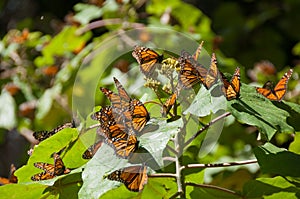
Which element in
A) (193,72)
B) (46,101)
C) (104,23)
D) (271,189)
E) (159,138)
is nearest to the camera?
(159,138)

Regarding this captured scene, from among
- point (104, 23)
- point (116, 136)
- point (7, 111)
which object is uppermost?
point (116, 136)

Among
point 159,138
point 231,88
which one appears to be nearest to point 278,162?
point 231,88

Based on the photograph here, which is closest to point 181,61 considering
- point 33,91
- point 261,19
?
point 33,91

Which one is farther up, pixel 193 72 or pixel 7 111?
pixel 193 72

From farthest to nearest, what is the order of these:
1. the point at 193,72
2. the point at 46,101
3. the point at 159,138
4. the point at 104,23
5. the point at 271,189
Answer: the point at 104,23 → the point at 46,101 → the point at 271,189 → the point at 193,72 → the point at 159,138

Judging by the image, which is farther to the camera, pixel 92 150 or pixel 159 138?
pixel 92 150

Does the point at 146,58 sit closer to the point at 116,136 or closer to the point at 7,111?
the point at 116,136

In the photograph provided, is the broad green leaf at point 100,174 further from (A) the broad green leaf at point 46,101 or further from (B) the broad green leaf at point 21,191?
(A) the broad green leaf at point 46,101

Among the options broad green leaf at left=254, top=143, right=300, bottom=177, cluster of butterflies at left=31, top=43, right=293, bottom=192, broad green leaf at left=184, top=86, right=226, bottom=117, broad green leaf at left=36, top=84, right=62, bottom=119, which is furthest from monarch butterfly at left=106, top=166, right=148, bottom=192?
broad green leaf at left=36, top=84, right=62, bottom=119
